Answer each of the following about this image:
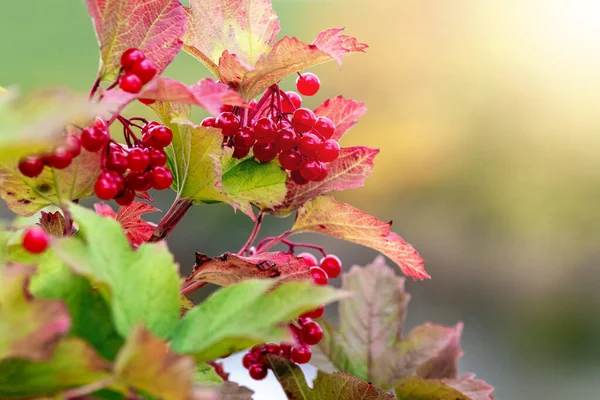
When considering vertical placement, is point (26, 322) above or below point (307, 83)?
below

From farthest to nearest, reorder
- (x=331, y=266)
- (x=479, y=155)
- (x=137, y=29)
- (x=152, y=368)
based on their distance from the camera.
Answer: (x=479, y=155) < (x=331, y=266) < (x=137, y=29) < (x=152, y=368)

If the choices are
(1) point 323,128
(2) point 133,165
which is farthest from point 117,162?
(1) point 323,128

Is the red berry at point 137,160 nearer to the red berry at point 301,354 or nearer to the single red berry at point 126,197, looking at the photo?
the single red berry at point 126,197

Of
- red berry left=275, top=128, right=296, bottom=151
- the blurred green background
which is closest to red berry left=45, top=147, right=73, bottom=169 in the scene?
red berry left=275, top=128, right=296, bottom=151

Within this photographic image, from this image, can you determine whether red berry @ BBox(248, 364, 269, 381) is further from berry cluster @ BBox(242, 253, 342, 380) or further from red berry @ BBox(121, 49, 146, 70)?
red berry @ BBox(121, 49, 146, 70)

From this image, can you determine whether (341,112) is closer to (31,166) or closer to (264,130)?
(264,130)

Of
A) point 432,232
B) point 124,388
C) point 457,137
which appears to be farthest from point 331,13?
point 124,388

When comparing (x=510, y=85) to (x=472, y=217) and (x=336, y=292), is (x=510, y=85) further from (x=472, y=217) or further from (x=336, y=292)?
(x=336, y=292)

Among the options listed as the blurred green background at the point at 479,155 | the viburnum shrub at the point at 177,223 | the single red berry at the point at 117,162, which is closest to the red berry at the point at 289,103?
the viburnum shrub at the point at 177,223
